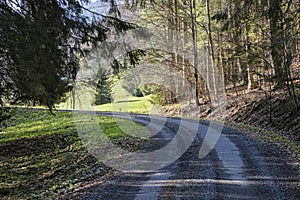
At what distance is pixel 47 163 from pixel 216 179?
628cm

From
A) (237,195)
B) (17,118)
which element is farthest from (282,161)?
(17,118)

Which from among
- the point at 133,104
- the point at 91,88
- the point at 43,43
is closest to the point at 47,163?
the point at 91,88

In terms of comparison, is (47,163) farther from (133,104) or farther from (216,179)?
(133,104)

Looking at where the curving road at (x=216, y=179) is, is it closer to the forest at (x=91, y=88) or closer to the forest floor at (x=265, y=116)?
the forest at (x=91, y=88)

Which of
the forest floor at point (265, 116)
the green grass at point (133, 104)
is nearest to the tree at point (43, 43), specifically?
the forest floor at point (265, 116)

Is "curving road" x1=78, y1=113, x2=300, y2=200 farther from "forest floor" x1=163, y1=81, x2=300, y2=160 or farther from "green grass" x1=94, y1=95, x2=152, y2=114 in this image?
"green grass" x1=94, y1=95, x2=152, y2=114

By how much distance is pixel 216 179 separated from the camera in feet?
18.2

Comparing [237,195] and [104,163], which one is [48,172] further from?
[237,195]

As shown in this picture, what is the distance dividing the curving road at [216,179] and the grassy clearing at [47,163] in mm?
1222

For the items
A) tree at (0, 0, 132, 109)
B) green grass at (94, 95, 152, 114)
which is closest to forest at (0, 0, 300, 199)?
tree at (0, 0, 132, 109)

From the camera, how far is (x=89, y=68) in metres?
8.11

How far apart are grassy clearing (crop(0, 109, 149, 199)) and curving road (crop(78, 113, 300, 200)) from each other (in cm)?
122

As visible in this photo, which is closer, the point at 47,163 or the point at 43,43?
the point at 43,43

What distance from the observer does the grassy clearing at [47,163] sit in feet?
22.3
